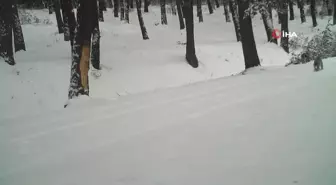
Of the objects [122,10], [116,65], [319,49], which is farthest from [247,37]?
[122,10]

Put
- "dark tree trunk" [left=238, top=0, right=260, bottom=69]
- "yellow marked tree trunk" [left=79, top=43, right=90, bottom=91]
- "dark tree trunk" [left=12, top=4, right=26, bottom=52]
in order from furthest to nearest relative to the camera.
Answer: "dark tree trunk" [left=12, top=4, right=26, bottom=52], "dark tree trunk" [left=238, top=0, right=260, bottom=69], "yellow marked tree trunk" [left=79, top=43, right=90, bottom=91]

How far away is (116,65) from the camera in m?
14.1

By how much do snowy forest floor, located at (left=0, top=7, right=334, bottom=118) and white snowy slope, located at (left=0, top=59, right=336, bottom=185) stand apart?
2.83 meters

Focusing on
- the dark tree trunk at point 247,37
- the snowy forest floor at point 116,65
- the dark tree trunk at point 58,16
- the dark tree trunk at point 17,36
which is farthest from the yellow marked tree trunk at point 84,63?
the dark tree trunk at point 58,16

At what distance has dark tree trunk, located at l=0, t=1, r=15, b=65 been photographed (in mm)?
12398

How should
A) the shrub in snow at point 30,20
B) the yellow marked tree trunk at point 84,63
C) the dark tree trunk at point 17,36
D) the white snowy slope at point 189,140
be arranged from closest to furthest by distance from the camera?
1. the white snowy slope at point 189,140
2. the yellow marked tree trunk at point 84,63
3. the dark tree trunk at point 17,36
4. the shrub in snow at point 30,20

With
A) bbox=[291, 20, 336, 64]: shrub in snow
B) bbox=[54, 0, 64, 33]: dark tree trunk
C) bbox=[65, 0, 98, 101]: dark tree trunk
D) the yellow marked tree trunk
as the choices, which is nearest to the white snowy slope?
bbox=[65, 0, 98, 101]: dark tree trunk

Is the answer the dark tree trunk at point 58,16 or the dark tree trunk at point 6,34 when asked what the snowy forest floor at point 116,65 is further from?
the dark tree trunk at point 58,16

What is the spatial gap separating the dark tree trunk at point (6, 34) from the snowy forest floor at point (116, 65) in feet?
1.10

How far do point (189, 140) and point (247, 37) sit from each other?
7.06 m

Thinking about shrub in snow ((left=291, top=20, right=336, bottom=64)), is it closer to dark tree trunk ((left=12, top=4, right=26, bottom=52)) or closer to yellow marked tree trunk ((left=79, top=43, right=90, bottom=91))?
yellow marked tree trunk ((left=79, top=43, right=90, bottom=91))

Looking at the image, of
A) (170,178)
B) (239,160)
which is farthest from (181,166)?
(239,160)

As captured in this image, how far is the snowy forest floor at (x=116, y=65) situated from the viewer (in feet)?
35.7

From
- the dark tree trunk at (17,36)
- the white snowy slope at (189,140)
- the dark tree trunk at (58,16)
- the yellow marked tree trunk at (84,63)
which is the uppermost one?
the dark tree trunk at (58,16)
